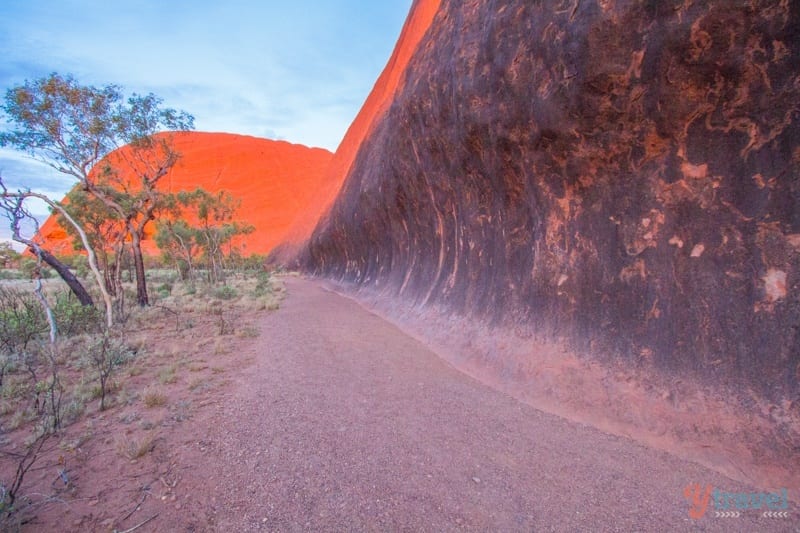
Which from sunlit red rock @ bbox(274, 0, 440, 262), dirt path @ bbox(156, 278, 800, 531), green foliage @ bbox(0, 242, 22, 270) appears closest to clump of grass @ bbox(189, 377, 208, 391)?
dirt path @ bbox(156, 278, 800, 531)

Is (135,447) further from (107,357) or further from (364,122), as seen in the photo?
(364,122)

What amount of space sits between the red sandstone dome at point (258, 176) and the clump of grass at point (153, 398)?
57395mm

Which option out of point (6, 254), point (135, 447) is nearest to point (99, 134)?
point (6, 254)

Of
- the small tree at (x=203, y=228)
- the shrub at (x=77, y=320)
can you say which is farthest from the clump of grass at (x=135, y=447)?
the small tree at (x=203, y=228)

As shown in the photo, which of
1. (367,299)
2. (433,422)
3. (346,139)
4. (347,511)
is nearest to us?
(347,511)

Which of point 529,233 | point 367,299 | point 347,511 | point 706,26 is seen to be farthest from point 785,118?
point 367,299

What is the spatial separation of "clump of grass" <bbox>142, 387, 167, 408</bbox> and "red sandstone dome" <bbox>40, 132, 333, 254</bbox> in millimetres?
57395

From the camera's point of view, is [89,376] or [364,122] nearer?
[89,376]

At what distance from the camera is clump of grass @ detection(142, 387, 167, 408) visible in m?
4.07

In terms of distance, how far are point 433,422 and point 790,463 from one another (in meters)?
2.52

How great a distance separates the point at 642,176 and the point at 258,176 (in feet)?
284

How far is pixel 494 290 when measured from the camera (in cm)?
555

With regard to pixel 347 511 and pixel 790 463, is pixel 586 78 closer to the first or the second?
pixel 790 463

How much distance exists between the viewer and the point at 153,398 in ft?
13.4
